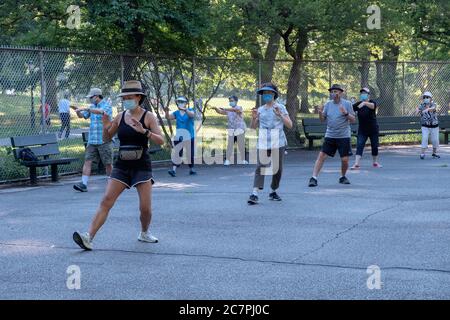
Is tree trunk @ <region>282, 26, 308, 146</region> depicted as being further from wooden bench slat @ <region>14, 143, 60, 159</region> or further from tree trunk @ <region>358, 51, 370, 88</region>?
wooden bench slat @ <region>14, 143, 60, 159</region>

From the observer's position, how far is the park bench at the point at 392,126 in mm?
22391

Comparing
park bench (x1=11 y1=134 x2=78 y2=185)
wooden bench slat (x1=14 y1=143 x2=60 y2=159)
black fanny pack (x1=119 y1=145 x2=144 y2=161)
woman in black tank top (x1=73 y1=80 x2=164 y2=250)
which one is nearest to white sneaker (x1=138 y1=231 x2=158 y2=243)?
woman in black tank top (x1=73 y1=80 x2=164 y2=250)

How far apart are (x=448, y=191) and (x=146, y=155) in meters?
6.24

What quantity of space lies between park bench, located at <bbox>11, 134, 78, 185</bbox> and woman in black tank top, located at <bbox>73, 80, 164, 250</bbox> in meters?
6.81

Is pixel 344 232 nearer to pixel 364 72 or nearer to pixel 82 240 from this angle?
pixel 82 240

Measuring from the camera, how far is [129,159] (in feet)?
26.7

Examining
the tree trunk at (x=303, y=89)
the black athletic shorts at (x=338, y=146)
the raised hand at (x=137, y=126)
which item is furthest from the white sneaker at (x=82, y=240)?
the tree trunk at (x=303, y=89)

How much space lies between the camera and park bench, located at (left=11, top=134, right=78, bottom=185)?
48.1 feet

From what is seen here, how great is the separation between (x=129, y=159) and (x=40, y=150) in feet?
25.0

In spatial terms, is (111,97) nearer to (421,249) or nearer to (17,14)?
(17,14)

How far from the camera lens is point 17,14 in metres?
20.5

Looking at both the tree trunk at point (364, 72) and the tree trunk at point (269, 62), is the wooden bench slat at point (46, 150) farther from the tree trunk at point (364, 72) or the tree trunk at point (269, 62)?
the tree trunk at point (364, 72)

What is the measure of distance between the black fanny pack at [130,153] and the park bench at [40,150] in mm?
6937

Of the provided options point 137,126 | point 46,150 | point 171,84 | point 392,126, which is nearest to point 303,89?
point 392,126
